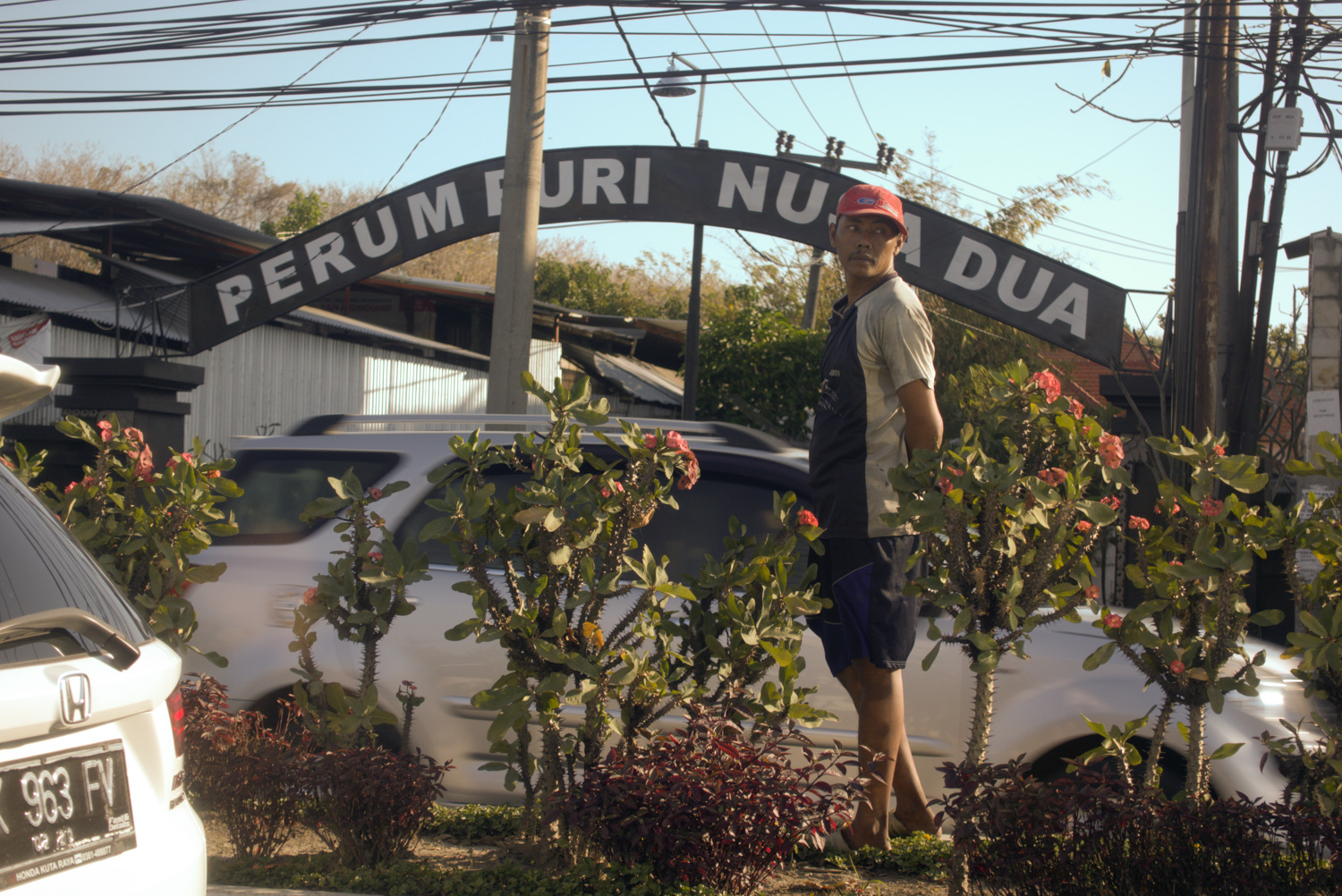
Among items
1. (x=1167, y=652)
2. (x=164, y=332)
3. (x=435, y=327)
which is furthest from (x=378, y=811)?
(x=435, y=327)

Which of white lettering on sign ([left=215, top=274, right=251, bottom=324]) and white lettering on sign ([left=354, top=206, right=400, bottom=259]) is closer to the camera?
white lettering on sign ([left=354, top=206, right=400, bottom=259])

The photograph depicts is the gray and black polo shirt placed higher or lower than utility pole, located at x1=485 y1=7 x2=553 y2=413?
lower

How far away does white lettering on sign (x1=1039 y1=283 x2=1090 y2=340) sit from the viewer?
8.62 metres

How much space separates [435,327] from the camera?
20859 millimetres

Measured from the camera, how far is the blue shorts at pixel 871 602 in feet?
10.8

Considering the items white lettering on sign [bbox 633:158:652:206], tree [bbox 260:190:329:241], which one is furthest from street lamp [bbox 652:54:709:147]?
tree [bbox 260:190:329:241]

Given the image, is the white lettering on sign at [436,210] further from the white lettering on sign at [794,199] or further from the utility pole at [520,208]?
the white lettering on sign at [794,199]

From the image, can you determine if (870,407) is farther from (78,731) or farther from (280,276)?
(280,276)

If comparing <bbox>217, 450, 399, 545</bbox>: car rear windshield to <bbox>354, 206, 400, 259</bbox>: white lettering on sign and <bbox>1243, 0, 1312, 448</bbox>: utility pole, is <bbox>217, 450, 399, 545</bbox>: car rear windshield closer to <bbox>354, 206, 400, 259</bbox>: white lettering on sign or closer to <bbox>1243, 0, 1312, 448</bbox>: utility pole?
<bbox>354, 206, 400, 259</bbox>: white lettering on sign

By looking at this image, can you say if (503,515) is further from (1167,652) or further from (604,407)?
(1167,652)

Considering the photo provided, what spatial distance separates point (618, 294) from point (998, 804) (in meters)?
39.6

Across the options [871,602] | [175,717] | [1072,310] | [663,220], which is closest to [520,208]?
[663,220]

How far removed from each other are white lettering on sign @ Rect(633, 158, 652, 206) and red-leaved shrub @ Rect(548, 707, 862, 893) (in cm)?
729

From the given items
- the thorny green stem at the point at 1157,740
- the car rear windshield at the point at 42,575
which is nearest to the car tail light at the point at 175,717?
the car rear windshield at the point at 42,575
